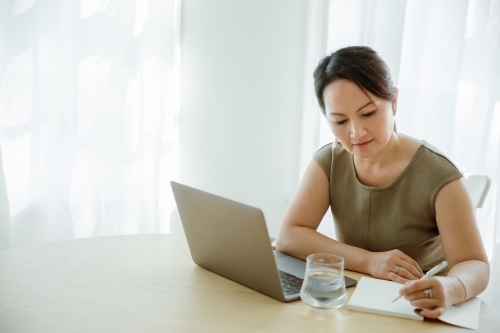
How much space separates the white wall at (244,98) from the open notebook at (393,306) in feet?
5.76

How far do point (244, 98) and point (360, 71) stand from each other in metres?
1.45

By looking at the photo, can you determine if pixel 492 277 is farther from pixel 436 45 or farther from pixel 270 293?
pixel 270 293

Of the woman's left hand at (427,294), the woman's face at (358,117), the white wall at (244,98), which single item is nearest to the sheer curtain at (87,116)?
the white wall at (244,98)

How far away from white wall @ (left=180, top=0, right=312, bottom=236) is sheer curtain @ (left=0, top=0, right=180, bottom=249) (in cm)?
11

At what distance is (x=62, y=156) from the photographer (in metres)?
2.68

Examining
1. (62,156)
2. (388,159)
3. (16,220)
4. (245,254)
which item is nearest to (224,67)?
(62,156)

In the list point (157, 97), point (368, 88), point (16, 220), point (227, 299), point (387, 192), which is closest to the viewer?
point (227, 299)

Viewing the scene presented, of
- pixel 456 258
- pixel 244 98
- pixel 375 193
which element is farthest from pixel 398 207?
pixel 244 98

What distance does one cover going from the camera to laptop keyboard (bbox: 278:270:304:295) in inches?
52.7

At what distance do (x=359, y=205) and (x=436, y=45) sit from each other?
125cm

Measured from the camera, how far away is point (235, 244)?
1.35 metres

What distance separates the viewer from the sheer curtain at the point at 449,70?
2.65 metres

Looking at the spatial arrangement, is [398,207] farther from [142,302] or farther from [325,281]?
[142,302]

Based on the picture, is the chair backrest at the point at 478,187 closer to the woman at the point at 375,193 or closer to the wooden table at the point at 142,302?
the woman at the point at 375,193
